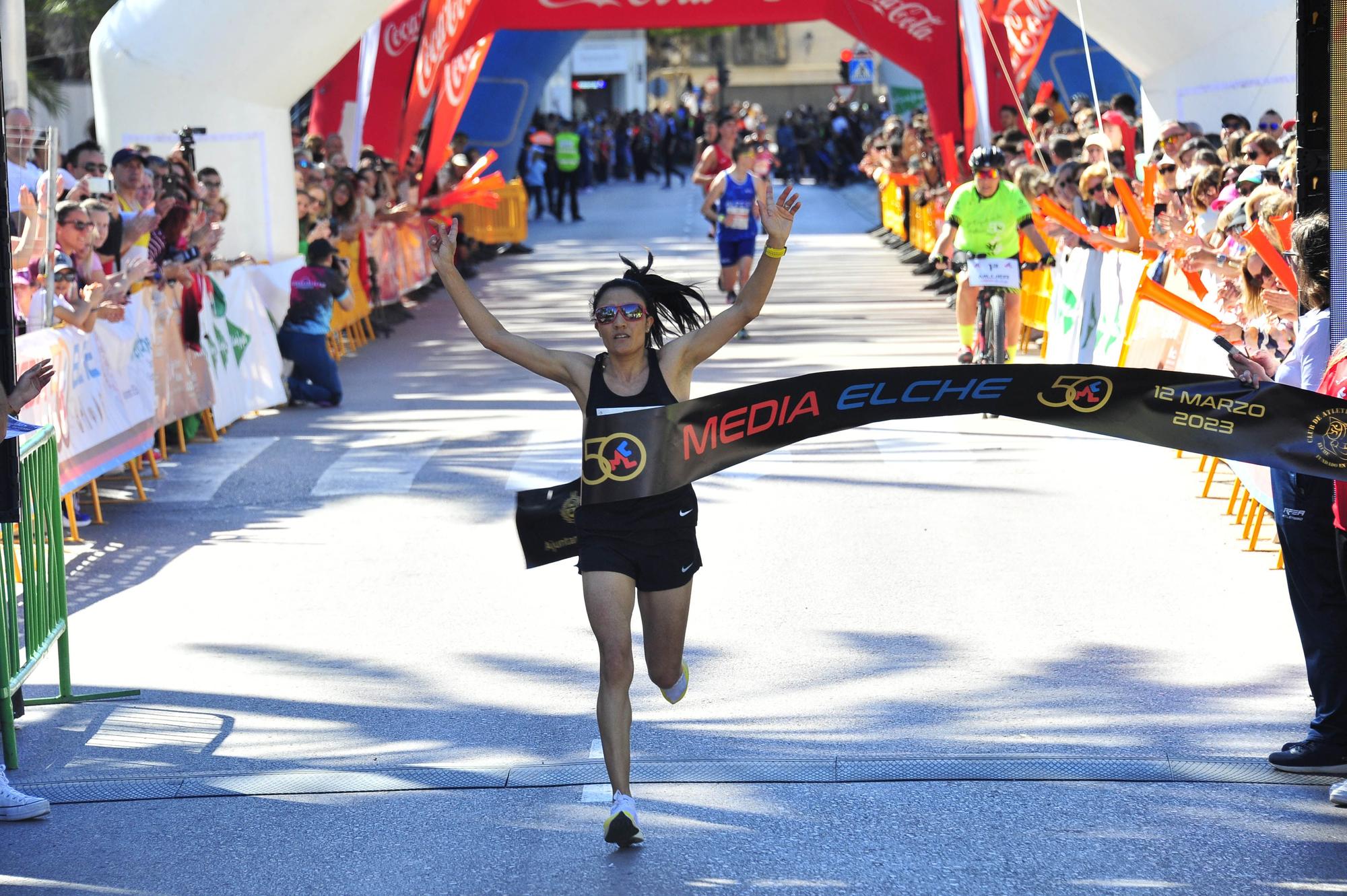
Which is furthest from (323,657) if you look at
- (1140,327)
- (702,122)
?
(702,122)

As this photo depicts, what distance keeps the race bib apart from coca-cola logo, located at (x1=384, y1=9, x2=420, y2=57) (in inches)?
253

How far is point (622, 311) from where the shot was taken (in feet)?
16.7

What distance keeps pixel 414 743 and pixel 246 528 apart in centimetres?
387

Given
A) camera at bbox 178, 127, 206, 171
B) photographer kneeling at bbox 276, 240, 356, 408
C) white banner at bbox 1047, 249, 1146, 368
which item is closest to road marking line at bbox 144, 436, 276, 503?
photographer kneeling at bbox 276, 240, 356, 408

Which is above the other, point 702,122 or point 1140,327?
point 702,122

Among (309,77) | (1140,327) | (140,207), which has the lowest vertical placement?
(1140,327)

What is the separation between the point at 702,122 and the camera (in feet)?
177

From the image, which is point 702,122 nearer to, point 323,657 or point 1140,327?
point 1140,327

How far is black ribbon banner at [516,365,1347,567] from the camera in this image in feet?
16.5

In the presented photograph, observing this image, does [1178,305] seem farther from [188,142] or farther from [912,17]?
[912,17]

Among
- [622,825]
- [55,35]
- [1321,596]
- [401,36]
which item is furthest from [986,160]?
[55,35]

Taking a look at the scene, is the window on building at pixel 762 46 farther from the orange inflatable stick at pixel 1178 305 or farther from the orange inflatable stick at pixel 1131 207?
the orange inflatable stick at pixel 1178 305

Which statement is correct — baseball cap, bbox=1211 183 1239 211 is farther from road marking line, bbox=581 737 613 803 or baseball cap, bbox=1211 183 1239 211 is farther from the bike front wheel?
road marking line, bbox=581 737 613 803

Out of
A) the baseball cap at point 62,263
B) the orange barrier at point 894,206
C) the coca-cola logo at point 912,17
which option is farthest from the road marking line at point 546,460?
the orange barrier at point 894,206
